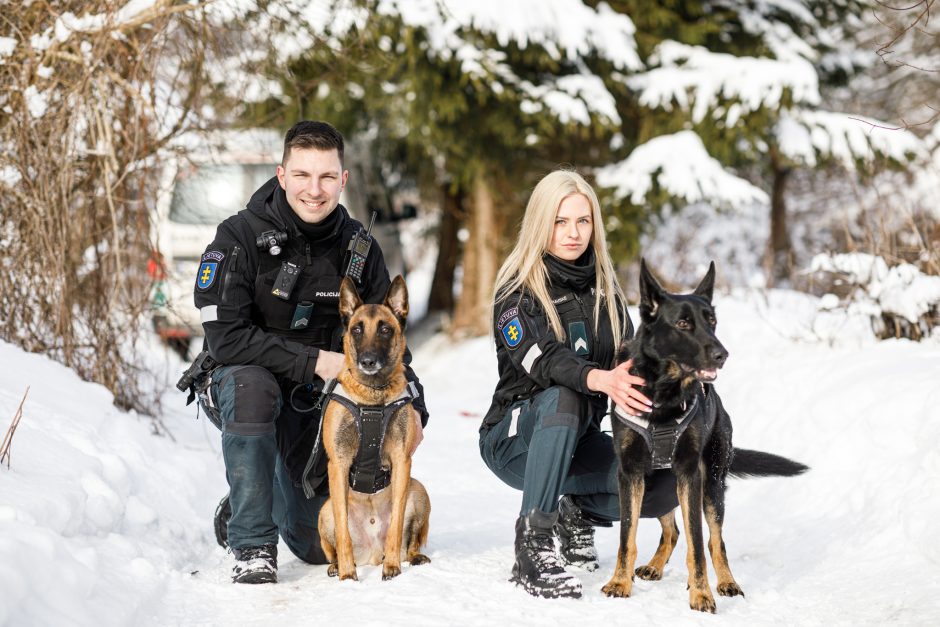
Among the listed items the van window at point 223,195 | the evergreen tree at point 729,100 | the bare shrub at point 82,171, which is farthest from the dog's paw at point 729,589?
the evergreen tree at point 729,100

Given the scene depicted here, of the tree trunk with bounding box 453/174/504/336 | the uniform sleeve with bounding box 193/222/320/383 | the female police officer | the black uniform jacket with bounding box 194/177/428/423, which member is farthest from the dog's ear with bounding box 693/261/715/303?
the tree trunk with bounding box 453/174/504/336

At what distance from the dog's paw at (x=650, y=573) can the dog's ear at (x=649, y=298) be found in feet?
3.52

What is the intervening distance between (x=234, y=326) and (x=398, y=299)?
698mm

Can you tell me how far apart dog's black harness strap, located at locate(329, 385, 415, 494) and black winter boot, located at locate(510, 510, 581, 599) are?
64 cm

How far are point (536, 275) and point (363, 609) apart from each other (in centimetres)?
152

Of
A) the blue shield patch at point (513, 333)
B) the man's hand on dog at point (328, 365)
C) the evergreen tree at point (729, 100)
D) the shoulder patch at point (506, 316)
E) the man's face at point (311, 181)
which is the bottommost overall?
the man's hand on dog at point (328, 365)

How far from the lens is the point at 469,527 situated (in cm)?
473

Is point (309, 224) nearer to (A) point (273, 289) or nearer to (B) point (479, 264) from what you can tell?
(A) point (273, 289)

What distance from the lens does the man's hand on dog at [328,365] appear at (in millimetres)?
3861

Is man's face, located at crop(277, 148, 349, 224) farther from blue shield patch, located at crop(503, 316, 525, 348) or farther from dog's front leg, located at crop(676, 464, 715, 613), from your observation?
dog's front leg, located at crop(676, 464, 715, 613)

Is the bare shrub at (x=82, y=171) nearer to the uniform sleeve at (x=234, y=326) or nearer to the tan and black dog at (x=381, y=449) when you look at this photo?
the uniform sleeve at (x=234, y=326)

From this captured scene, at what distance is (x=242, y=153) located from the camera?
869cm

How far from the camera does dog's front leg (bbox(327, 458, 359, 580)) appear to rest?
12.0 feet

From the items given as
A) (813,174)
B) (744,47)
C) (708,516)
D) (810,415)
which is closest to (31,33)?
(708,516)
